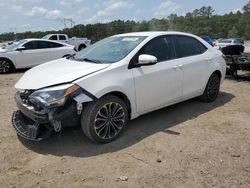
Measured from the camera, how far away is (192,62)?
585 cm

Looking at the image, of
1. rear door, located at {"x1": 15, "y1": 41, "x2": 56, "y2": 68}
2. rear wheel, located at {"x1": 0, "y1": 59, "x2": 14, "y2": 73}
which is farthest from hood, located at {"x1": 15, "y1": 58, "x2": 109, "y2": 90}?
rear door, located at {"x1": 15, "y1": 41, "x2": 56, "y2": 68}

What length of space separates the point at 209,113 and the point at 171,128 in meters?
1.24

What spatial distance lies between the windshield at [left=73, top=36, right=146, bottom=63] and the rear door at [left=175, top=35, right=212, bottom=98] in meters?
0.97

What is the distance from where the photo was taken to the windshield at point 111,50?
488cm

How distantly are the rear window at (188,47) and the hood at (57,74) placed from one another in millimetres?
1827

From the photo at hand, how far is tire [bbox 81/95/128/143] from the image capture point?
421cm

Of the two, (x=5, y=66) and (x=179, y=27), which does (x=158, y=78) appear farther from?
(x=179, y=27)

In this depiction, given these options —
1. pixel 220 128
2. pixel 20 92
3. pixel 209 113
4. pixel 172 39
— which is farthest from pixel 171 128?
pixel 20 92

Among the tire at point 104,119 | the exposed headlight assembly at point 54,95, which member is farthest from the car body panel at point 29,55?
the tire at point 104,119

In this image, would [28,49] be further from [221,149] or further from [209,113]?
[221,149]

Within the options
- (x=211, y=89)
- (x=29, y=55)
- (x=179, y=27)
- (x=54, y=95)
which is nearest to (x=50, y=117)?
(x=54, y=95)

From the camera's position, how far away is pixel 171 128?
513 cm

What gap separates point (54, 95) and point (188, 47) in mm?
3121

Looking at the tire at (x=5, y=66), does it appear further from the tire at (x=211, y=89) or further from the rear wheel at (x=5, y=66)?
the tire at (x=211, y=89)
